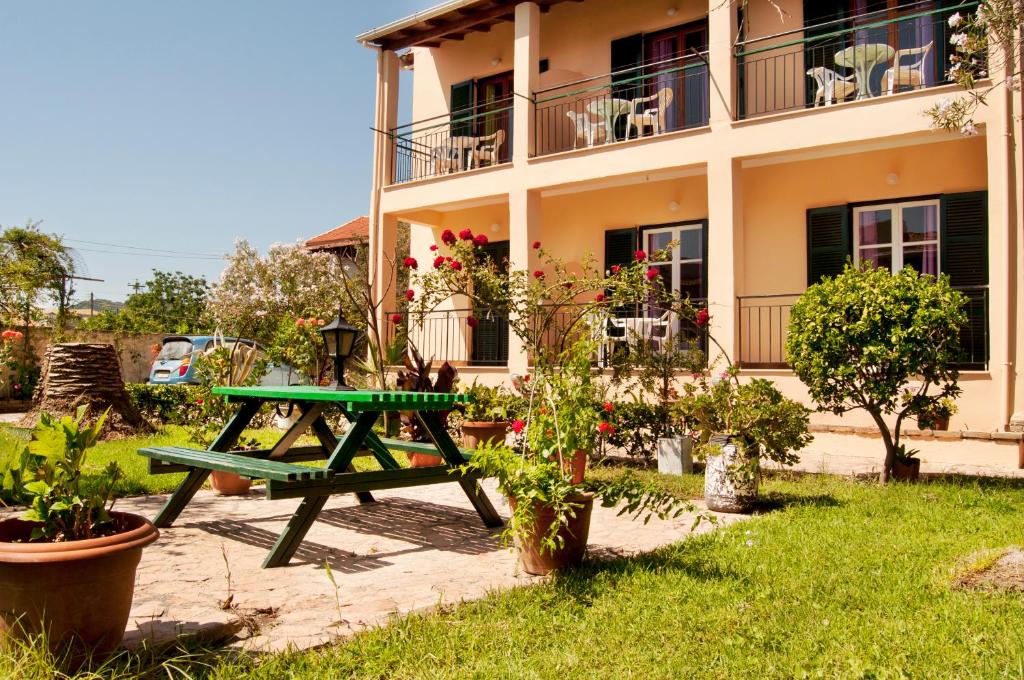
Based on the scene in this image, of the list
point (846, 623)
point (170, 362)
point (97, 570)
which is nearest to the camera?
point (97, 570)

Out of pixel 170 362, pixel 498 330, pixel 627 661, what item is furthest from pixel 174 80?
pixel 627 661

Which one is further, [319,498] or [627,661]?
[319,498]

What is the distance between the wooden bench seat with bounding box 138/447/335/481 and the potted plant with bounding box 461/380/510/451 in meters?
2.95

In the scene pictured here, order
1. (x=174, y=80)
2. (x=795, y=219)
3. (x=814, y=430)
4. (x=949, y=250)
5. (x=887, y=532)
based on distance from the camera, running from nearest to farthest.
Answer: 1. (x=887, y=532)
2. (x=814, y=430)
3. (x=949, y=250)
4. (x=795, y=219)
5. (x=174, y=80)

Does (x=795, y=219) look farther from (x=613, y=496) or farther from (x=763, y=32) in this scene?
(x=613, y=496)

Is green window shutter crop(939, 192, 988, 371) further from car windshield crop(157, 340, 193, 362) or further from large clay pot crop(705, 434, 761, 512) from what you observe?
car windshield crop(157, 340, 193, 362)

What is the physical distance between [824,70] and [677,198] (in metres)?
2.82

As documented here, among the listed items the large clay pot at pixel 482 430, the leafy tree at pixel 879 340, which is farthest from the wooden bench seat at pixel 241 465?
the leafy tree at pixel 879 340

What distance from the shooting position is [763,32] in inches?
441

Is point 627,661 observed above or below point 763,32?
below

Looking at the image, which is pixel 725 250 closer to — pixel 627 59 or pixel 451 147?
pixel 627 59

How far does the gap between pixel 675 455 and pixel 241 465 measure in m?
4.57

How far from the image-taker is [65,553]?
8.30ft

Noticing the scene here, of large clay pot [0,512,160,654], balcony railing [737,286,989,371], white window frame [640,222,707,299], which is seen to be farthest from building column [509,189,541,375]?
large clay pot [0,512,160,654]
